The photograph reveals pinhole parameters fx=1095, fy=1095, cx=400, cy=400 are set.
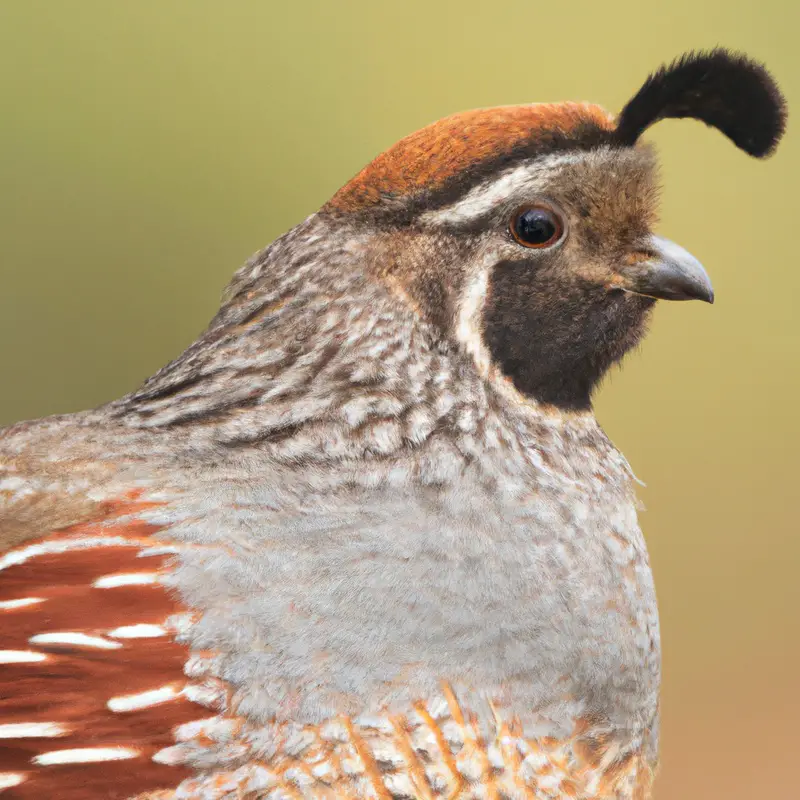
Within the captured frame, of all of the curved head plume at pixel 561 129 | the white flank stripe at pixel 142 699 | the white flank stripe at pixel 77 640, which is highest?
the curved head plume at pixel 561 129

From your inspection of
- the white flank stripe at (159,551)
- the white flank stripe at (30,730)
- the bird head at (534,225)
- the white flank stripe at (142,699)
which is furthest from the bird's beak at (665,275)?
the white flank stripe at (30,730)

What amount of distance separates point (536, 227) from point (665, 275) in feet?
0.74

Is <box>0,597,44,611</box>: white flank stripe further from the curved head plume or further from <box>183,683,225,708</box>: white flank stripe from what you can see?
the curved head plume

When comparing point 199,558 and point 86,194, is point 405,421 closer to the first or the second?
point 199,558

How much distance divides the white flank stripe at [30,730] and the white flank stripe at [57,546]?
0.70ft

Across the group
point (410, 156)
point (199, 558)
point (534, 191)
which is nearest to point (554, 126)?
point (534, 191)

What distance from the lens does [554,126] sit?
1.72 m

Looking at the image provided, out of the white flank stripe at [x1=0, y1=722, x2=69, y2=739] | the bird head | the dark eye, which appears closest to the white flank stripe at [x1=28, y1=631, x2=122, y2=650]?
the white flank stripe at [x1=0, y1=722, x2=69, y2=739]

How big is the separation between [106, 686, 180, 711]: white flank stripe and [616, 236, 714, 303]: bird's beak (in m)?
0.95

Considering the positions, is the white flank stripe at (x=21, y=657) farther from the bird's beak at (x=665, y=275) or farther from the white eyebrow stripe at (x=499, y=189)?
the bird's beak at (x=665, y=275)

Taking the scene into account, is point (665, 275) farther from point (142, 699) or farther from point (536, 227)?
point (142, 699)

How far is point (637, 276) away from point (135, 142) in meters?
2.39

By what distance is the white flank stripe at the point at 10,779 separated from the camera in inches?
A: 55.3

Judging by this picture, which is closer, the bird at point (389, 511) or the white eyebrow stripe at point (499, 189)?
the bird at point (389, 511)
